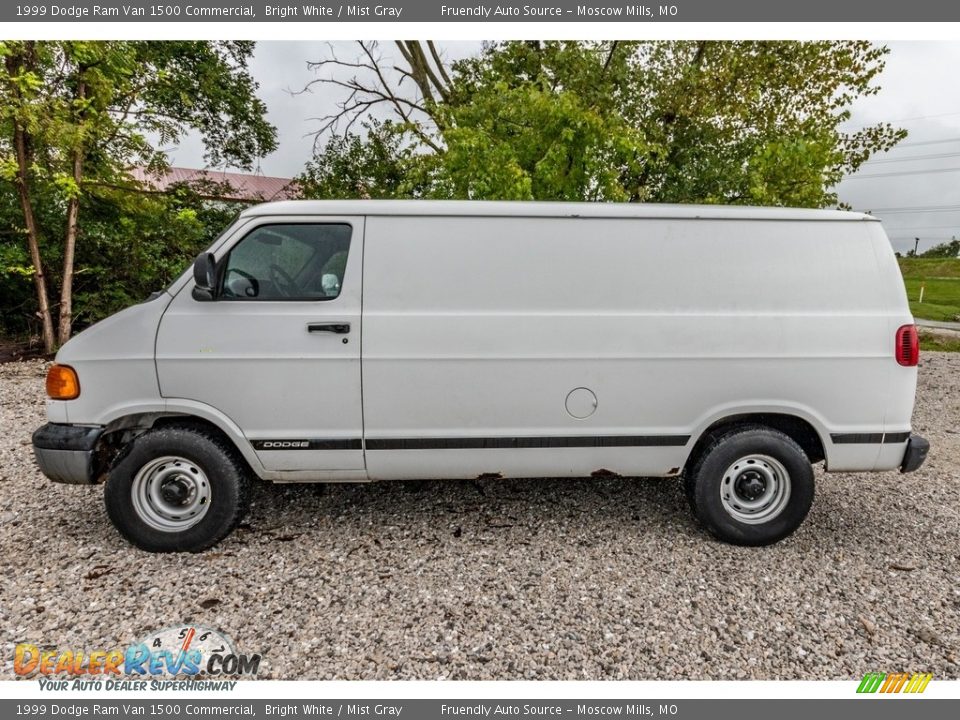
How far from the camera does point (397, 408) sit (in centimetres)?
308

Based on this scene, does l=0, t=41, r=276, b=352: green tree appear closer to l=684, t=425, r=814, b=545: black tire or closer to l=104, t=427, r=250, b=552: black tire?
l=104, t=427, r=250, b=552: black tire

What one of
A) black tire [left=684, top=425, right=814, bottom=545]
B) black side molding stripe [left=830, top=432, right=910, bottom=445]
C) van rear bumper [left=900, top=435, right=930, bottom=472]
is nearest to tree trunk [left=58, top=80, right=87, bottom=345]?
black tire [left=684, top=425, right=814, bottom=545]

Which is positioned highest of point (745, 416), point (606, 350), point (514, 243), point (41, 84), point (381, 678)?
point (41, 84)

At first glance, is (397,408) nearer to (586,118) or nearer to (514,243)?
(514,243)

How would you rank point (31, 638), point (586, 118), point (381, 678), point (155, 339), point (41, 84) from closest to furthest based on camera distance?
1. point (381, 678)
2. point (31, 638)
3. point (155, 339)
4. point (586, 118)
5. point (41, 84)

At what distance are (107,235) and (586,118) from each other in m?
9.65

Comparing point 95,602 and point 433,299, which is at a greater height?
point 433,299

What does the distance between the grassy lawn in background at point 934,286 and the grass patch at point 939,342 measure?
5.75 m

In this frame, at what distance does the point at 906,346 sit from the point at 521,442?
8.05ft

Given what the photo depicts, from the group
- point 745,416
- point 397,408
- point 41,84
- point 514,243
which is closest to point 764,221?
point 745,416

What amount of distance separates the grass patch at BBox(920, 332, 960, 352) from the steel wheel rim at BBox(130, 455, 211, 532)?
1669 cm

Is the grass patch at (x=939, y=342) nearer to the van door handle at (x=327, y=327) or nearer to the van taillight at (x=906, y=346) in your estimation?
the van taillight at (x=906, y=346)
